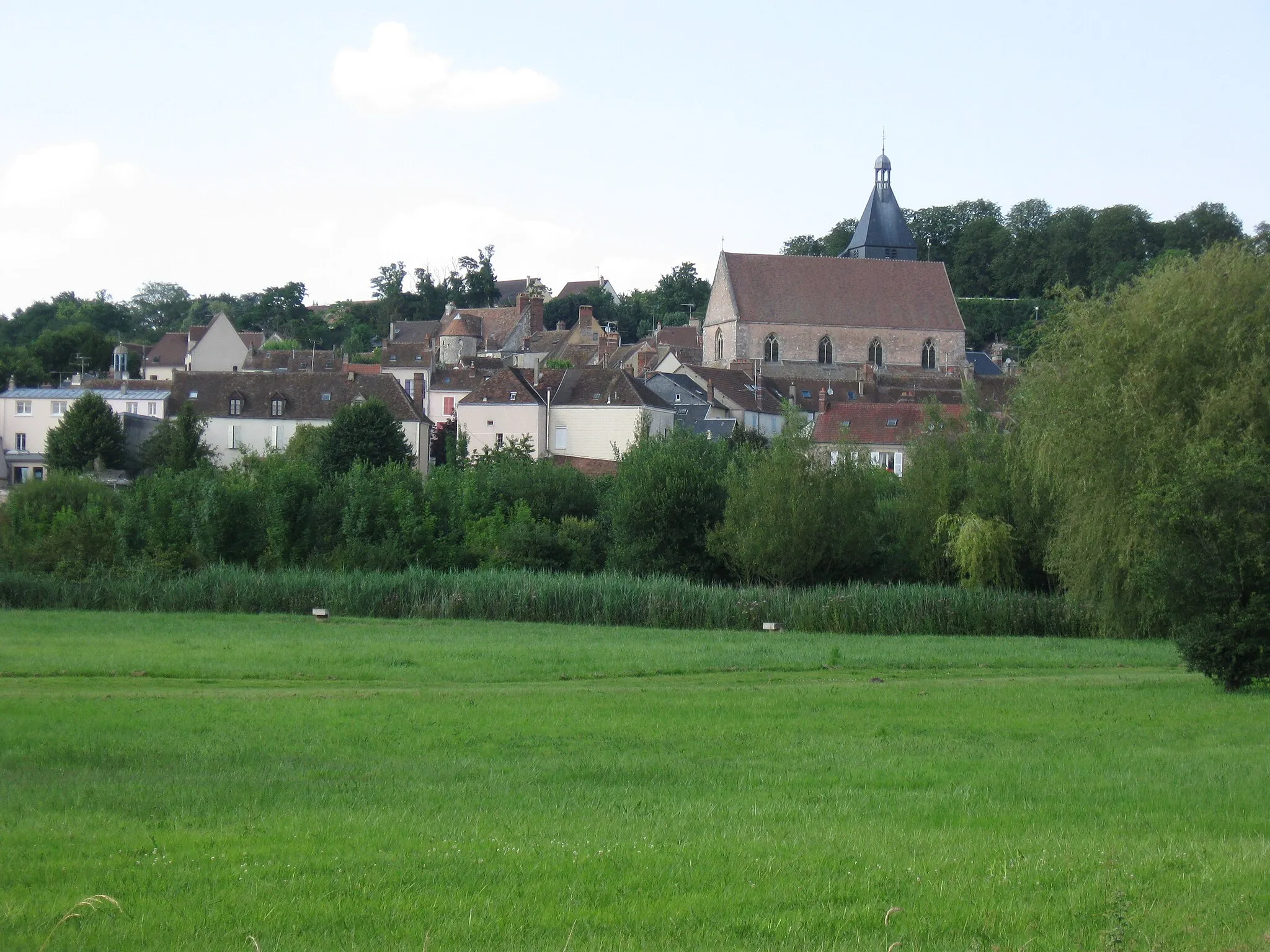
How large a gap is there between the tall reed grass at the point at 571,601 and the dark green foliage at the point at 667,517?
5705mm

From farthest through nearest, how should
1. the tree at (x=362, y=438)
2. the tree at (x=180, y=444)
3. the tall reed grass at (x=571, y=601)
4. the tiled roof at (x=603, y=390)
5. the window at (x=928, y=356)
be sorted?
the window at (x=928, y=356)
the tiled roof at (x=603, y=390)
the tree at (x=180, y=444)
the tree at (x=362, y=438)
the tall reed grass at (x=571, y=601)

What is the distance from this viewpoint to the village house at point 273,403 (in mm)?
70750

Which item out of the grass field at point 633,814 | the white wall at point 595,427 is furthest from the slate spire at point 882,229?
the grass field at point 633,814

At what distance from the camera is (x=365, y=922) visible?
20.8 feet

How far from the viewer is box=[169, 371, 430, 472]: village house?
232ft

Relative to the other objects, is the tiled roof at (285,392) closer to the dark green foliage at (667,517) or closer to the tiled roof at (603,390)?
the tiled roof at (603,390)

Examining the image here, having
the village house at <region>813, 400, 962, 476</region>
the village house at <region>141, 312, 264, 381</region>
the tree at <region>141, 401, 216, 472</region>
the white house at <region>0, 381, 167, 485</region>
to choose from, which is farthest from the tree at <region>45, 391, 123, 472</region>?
the village house at <region>141, 312, 264, 381</region>

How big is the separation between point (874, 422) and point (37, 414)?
4602cm

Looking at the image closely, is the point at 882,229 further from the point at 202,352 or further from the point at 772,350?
the point at 202,352

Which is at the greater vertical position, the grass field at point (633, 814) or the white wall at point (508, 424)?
the white wall at point (508, 424)

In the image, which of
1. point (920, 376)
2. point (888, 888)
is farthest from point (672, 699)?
point (920, 376)

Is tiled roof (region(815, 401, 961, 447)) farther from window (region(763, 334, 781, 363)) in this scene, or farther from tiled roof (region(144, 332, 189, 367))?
tiled roof (region(144, 332, 189, 367))

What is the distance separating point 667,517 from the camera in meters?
42.7

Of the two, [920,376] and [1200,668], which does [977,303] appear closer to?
[920,376]
